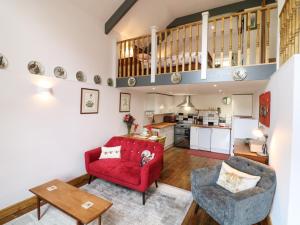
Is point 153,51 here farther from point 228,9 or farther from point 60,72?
point 228,9

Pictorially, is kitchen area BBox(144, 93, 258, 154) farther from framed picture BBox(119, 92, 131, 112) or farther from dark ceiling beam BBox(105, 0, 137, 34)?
dark ceiling beam BBox(105, 0, 137, 34)

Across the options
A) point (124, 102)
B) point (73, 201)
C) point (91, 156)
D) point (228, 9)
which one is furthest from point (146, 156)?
point (228, 9)

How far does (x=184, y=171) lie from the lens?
12.9 ft

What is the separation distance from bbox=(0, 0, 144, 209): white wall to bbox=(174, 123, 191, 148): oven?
3403 mm

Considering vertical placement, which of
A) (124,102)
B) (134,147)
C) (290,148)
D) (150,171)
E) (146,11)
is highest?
(146,11)

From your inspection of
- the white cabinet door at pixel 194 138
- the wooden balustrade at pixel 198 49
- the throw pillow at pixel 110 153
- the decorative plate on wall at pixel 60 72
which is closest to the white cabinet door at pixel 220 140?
the white cabinet door at pixel 194 138

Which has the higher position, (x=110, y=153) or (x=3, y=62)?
(x=3, y=62)

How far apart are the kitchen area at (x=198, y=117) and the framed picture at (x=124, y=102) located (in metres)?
0.97

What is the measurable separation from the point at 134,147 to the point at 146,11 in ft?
12.1

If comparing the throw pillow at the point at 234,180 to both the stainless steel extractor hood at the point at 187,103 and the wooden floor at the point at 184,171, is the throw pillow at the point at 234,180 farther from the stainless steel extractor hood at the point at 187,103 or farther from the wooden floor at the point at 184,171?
the stainless steel extractor hood at the point at 187,103

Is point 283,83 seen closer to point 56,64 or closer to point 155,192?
point 155,192

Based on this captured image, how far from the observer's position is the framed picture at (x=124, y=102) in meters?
4.39

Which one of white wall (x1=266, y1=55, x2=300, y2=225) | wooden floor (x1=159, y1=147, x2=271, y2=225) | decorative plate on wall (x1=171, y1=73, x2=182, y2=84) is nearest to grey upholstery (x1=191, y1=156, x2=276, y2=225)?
white wall (x1=266, y1=55, x2=300, y2=225)

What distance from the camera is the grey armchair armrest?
229 centimetres
